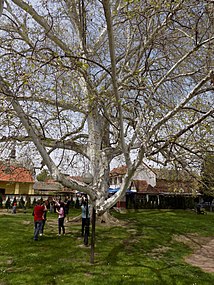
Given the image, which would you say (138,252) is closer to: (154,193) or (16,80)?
(16,80)

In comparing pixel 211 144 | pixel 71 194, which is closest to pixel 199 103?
pixel 211 144

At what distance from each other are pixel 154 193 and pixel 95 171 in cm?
2276

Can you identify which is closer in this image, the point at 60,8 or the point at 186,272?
the point at 186,272

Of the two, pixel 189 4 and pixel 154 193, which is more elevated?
pixel 189 4

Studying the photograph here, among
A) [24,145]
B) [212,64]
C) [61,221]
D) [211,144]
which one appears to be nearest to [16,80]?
[212,64]

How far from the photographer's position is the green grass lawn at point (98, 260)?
7105 millimetres

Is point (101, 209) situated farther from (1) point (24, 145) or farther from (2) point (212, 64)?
(1) point (24, 145)

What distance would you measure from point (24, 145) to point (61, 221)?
4.72 meters

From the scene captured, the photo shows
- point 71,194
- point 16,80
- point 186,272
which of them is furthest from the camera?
point 71,194

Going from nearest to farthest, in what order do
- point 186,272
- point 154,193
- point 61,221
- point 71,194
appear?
1. point 186,272
2. point 61,221
3. point 71,194
4. point 154,193

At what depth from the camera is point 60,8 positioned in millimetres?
10547

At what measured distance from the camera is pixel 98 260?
28.5ft

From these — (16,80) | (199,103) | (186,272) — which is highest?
(199,103)

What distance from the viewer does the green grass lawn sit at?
23.3 ft
